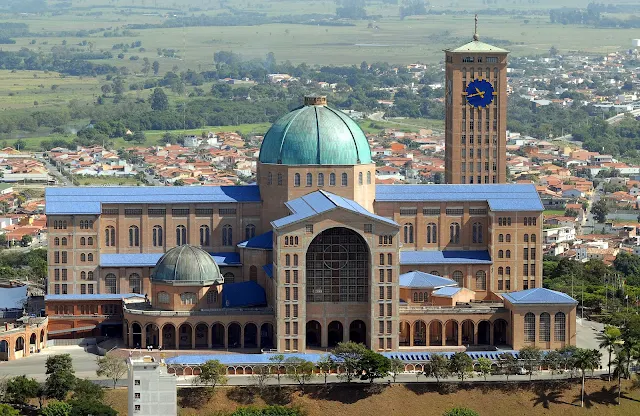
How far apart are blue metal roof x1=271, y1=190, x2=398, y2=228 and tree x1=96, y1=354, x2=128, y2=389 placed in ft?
46.2

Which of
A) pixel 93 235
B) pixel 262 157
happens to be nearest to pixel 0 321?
pixel 93 235

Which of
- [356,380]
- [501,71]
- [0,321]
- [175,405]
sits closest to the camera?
[175,405]

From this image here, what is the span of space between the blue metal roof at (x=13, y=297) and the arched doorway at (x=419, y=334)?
29315 millimetres

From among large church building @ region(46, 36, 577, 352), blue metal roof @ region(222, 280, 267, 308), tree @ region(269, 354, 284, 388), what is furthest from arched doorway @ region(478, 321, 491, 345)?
tree @ region(269, 354, 284, 388)

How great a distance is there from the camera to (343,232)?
128250 millimetres

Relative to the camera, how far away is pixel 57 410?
372 ft

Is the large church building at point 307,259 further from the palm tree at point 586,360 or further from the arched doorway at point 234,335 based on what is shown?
the palm tree at point 586,360

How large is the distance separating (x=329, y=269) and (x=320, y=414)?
1277 cm

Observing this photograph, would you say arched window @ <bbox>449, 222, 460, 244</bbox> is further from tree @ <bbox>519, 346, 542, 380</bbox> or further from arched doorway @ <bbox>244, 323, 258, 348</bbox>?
arched doorway @ <bbox>244, 323, 258, 348</bbox>

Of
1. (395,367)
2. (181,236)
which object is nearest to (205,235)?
(181,236)

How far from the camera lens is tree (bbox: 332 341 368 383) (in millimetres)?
121438

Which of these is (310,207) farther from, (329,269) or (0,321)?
(0,321)

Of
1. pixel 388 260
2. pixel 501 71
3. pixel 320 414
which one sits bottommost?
pixel 320 414

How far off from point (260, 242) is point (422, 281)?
11794 millimetres
